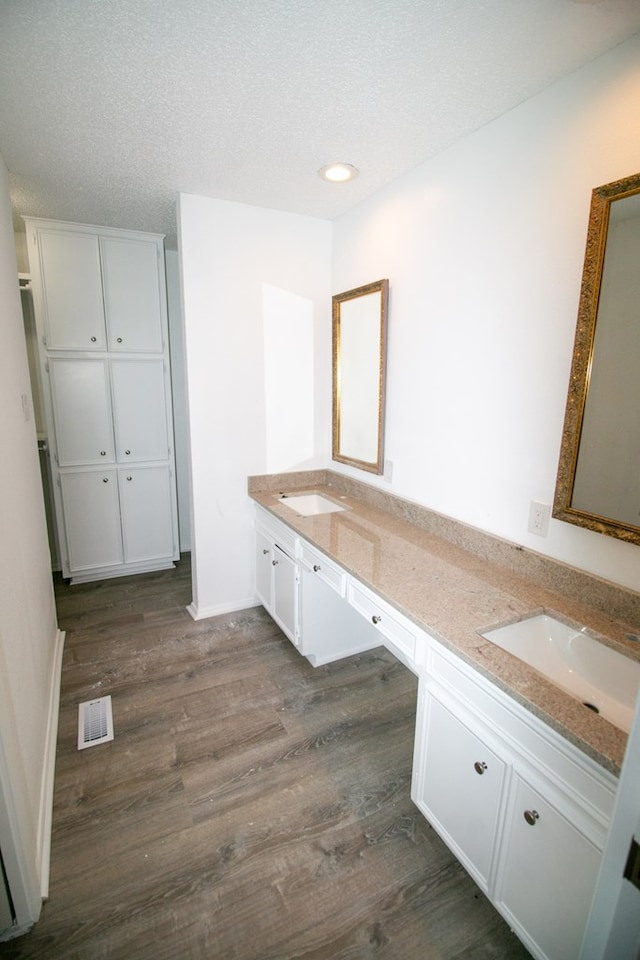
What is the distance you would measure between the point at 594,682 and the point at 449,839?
26.0 inches

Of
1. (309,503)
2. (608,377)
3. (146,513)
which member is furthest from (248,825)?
(146,513)

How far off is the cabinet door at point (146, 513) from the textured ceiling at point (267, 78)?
1.99 meters

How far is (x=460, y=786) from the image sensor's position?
1289 millimetres

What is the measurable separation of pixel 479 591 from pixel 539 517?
36cm

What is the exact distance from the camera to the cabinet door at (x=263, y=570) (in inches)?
106

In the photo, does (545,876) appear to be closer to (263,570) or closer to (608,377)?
(608,377)

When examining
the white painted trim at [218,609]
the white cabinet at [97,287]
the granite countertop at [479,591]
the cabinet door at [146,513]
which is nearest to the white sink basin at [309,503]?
the granite countertop at [479,591]

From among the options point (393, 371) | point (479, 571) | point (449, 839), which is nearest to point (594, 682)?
point (479, 571)

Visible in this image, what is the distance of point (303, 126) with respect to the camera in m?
1.70

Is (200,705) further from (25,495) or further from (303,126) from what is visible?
(303,126)

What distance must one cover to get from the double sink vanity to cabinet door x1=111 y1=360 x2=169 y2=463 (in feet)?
6.50

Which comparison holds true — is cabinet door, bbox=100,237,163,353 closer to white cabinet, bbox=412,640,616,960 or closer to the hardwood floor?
the hardwood floor

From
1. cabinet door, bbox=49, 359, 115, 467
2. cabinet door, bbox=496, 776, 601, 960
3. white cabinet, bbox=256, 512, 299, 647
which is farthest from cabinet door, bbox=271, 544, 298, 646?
cabinet door, bbox=49, 359, 115, 467

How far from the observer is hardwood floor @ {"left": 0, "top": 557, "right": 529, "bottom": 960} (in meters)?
1.24
